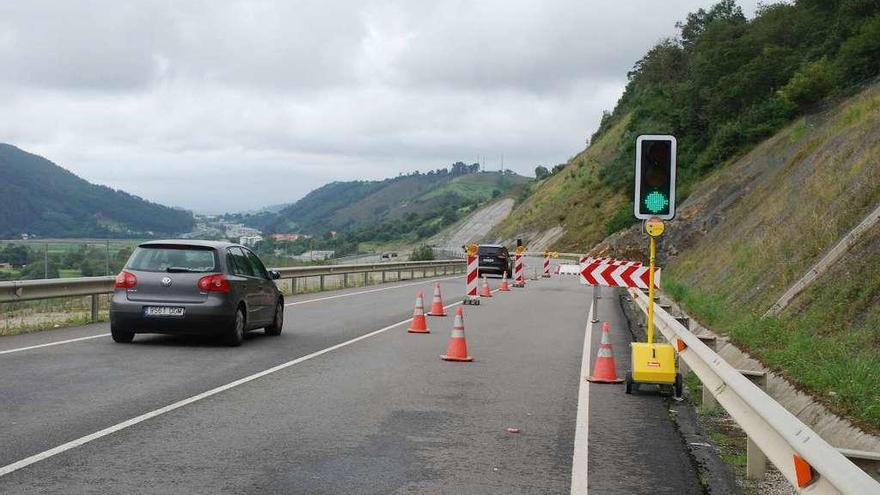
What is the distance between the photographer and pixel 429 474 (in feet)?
23.2

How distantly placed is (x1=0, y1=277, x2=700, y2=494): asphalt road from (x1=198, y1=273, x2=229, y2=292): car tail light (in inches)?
A: 32.3

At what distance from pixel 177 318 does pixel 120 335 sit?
3.56 ft

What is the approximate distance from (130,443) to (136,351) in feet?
21.0

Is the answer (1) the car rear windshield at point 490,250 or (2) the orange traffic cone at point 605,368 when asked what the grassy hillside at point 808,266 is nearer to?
(2) the orange traffic cone at point 605,368

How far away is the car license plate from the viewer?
14.4 metres

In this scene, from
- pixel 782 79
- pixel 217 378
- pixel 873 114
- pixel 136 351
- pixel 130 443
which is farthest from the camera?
pixel 782 79

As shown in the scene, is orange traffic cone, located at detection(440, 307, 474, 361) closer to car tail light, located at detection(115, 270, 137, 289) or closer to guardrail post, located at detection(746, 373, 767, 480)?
car tail light, located at detection(115, 270, 137, 289)

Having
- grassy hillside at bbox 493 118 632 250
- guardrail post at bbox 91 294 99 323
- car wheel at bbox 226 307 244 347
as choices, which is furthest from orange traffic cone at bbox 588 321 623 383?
grassy hillside at bbox 493 118 632 250

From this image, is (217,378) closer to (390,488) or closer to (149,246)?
(149,246)

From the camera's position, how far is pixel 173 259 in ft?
48.9

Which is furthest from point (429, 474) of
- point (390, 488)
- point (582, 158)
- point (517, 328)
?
point (582, 158)

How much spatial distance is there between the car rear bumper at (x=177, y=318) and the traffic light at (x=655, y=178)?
19.4ft

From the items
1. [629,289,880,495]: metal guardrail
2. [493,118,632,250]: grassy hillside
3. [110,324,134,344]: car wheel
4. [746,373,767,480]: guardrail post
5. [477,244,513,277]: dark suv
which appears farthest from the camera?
[493,118,632,250]: grassy hillside

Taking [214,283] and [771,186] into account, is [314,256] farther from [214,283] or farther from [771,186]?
[214,283]
